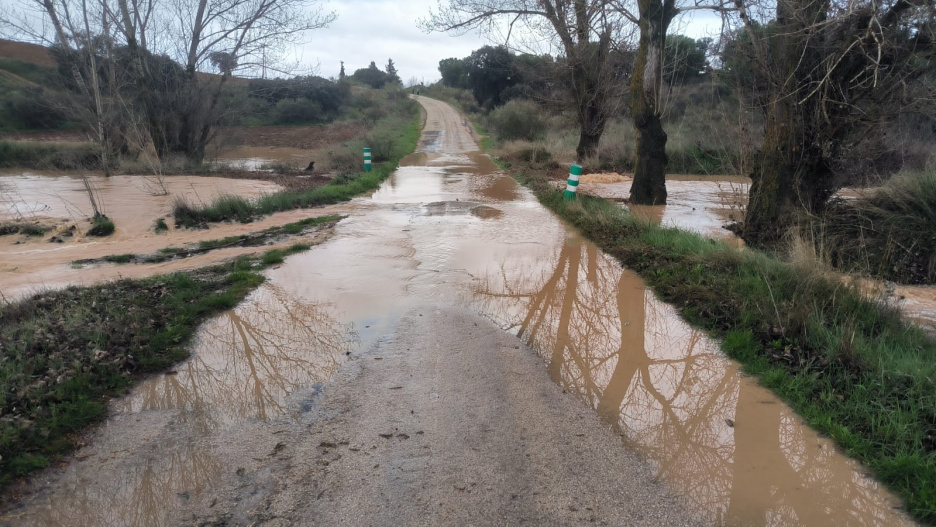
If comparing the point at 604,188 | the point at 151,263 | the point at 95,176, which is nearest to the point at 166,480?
the point at 151,263

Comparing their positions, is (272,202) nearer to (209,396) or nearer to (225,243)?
(225,243)

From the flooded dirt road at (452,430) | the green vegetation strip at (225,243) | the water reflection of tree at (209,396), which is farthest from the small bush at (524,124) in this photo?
the water reflection of tree at (209,396)

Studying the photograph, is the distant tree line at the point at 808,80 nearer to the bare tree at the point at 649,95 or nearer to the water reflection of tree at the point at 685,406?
the bare tree at the point at 649,95

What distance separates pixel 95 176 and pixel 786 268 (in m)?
21.2

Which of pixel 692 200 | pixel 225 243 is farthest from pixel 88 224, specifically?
pixel 692 200

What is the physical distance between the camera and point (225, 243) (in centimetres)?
1006

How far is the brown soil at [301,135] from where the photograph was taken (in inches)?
1610

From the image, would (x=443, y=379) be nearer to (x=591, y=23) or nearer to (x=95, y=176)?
(x=591, y=23)

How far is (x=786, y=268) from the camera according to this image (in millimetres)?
6504

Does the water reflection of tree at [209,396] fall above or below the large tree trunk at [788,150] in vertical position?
below

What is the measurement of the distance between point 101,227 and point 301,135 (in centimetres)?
3893

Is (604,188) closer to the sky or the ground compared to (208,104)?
closer to the ground

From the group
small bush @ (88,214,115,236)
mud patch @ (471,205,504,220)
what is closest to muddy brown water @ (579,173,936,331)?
mud patch @ (471,205,504,220)

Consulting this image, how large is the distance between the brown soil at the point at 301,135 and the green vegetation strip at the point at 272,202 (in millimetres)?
20749
